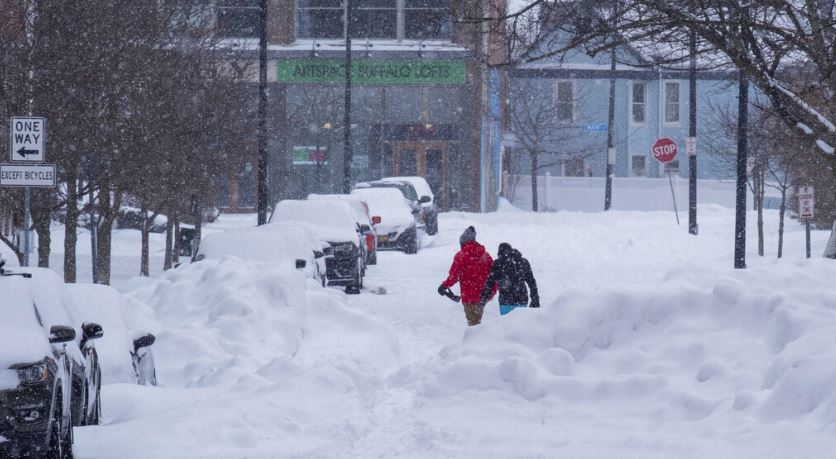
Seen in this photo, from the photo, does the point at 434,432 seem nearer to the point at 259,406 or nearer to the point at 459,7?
the point at 259,406

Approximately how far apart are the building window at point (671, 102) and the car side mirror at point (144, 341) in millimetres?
48378

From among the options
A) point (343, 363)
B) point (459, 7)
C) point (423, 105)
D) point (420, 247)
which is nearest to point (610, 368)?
point (343, 363)

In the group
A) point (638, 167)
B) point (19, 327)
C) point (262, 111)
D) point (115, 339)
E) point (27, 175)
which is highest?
point (262, 111)

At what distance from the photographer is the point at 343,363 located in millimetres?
12539

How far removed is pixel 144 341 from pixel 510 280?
206 inches

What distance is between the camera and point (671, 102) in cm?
5728

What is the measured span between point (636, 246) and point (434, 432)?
25.8 metres

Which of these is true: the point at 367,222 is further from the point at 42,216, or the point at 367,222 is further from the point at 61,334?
the point at 61,334

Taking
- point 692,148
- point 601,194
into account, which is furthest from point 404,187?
point 601,194

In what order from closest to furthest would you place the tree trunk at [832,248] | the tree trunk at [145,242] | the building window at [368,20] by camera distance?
1. the tree trunk at [145,242]
2. the tree trunk at [832,248]
3. the building window at [368,20]

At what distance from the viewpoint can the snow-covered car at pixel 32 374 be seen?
285 inches

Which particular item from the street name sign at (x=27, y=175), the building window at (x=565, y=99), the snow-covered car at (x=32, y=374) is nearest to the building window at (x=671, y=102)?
the building window at (x=565, y=99)

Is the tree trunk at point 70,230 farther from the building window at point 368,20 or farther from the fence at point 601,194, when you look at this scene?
the fence at point 601,194

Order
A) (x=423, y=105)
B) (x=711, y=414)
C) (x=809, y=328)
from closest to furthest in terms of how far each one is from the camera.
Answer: (x=711, y=414)
(x=809, y=328)
(x=423, y=105)
